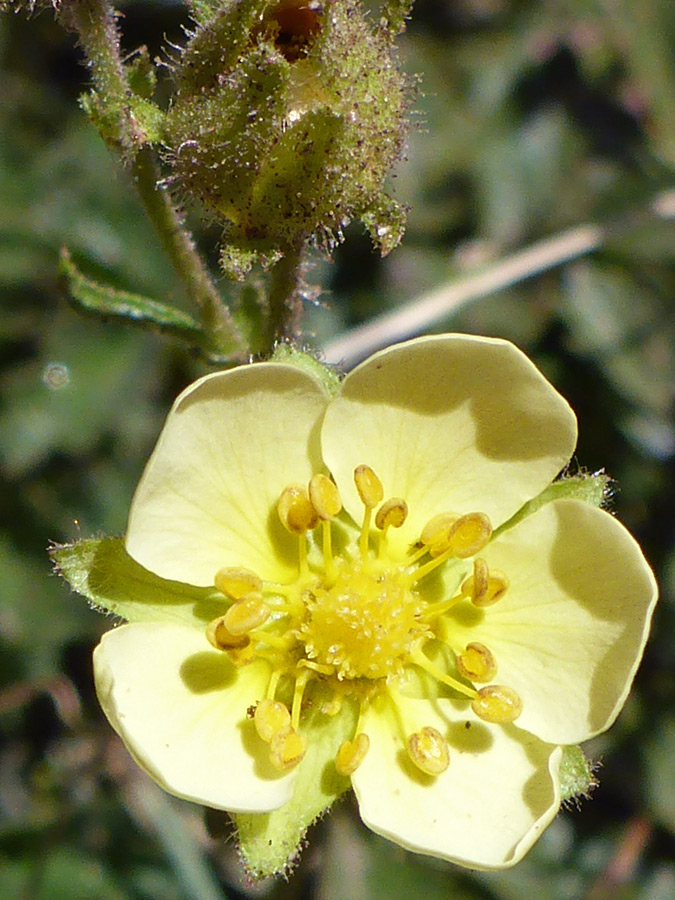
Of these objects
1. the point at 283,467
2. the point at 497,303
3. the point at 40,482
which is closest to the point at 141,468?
the point at 40,482

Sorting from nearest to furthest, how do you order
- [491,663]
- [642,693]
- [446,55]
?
[491,663]
[642,693]
[446,55]

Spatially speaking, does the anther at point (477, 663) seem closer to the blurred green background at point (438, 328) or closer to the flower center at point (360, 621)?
the flower center at point (360, 621)

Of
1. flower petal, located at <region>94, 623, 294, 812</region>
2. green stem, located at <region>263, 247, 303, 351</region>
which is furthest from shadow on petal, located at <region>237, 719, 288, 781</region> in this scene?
green stem, located at <region>263, 247, 303, 351</region>

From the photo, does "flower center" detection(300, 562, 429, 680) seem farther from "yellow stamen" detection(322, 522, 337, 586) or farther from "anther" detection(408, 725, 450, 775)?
"anther" detection(408, 725, 450, 775)

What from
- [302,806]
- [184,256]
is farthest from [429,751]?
[184,256]

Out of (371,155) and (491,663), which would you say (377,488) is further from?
(371,155)

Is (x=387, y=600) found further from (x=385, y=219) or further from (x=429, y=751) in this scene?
(x=385, y=219)

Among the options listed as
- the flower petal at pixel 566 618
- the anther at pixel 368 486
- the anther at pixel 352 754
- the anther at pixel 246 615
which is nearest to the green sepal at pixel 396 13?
the anther at pixel 368 486
